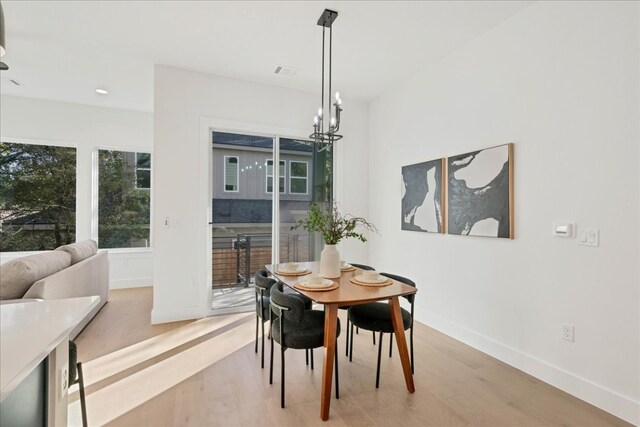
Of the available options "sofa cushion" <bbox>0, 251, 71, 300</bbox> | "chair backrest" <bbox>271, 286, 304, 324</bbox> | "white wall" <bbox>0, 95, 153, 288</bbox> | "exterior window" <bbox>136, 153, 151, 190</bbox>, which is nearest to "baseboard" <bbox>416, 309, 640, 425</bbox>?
"chair backrest" <bbox>271, 286, 304, 324</bbox>

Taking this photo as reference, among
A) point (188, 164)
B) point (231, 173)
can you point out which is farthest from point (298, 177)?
point (188, 164)

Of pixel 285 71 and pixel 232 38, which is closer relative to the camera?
pixel 232 38

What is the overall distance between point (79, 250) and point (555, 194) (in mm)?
4714

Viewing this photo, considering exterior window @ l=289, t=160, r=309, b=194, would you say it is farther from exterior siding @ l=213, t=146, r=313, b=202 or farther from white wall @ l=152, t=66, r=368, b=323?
white wall @ l=152, t=66, r=368, b=323

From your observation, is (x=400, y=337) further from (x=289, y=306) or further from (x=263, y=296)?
(x=263, y=296)

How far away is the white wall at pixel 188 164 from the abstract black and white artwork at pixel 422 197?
1913mm

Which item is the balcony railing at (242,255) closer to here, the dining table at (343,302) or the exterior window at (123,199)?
the dining table at (343,302)

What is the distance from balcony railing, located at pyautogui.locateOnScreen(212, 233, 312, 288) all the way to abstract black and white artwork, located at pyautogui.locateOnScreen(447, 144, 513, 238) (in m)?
2.16

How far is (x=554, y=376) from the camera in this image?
2416 mm

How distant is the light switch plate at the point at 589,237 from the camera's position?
2.19m

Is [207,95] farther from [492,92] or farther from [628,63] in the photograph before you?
[628,63]

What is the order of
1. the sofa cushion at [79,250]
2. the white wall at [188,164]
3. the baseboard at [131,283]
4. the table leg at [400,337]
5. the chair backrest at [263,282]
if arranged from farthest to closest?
1. the baseboard at [131,283]
2. the white wall at [188,164]
3. the sofa cushion at [79,250]
4. the chair backrest at [263,282]
5. the table leg at [400,337]

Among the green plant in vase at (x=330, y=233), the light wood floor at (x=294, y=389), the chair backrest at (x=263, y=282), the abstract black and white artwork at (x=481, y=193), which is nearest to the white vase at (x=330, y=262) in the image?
the green plant in vase at (x=330, y=233)

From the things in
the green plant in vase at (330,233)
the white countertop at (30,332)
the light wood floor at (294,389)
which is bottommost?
the light wood floor at (294,389)
